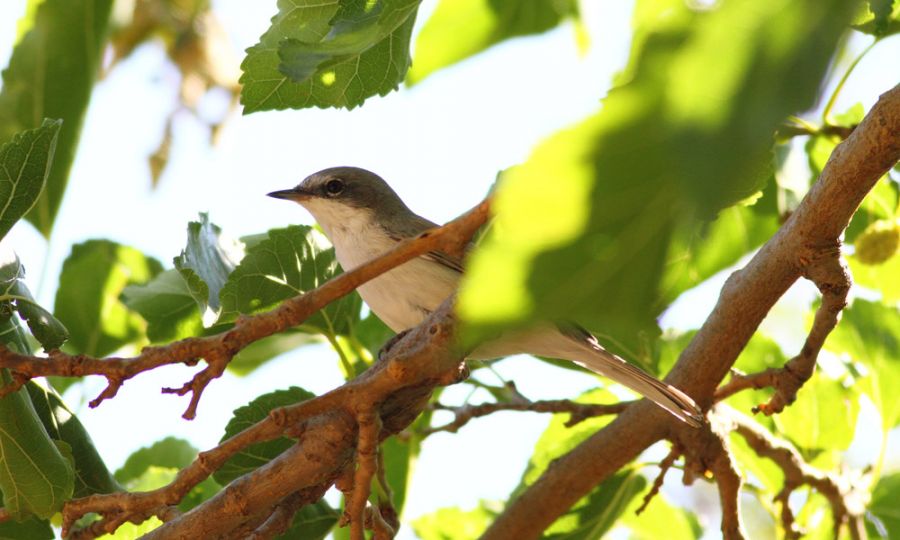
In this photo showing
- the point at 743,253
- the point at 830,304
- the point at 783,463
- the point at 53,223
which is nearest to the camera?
the point at 830,304

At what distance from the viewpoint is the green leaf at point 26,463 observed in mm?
2480

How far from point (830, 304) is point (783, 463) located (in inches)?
35.0

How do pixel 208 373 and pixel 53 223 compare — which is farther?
pixel 53 223

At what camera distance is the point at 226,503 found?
7.73ft

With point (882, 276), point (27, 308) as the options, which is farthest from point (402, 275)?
point (882, 276)

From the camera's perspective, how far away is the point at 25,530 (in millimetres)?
2904

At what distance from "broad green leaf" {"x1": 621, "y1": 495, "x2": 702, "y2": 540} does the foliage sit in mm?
11

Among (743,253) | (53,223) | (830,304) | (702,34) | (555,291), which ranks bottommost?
(555,291)

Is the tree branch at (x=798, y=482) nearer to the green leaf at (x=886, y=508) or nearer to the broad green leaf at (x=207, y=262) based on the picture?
the green leaf at (x=886, y=508)

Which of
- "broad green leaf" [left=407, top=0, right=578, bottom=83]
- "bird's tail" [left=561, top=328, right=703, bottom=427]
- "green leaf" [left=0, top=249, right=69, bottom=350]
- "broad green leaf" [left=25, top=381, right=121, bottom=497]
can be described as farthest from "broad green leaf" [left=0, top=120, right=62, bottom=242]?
→ "bird's tail" [left=561, top=328, right=703, bottom=427]

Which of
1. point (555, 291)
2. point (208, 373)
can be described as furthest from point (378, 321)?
point (555, 291)

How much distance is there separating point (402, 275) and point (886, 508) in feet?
6.75

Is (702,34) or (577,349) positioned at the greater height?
(577,349)

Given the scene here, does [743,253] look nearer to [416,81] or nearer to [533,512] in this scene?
[533,512]
